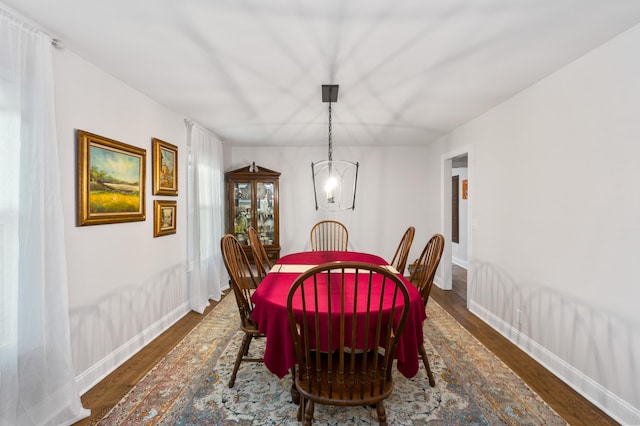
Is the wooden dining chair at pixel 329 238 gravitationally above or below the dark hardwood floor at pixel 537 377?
above

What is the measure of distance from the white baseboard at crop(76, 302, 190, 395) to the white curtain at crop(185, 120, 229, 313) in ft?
1.42

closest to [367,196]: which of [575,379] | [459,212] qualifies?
[459,212]

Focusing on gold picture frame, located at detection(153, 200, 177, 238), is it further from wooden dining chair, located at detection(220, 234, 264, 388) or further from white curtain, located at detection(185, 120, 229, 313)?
wooden dining chair, located at detection(220, 234, 264, 388)

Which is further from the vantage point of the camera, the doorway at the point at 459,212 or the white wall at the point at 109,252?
the doorway at the point at 459,212

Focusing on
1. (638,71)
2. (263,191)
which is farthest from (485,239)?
(263,191)

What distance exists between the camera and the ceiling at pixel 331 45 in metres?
1.60

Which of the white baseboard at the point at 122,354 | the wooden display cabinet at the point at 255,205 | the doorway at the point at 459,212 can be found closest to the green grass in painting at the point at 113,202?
the white baseboard at the point at 122,354

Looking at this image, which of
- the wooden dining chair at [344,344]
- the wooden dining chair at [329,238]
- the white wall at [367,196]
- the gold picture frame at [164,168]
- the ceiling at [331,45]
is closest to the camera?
the wooden dining chair at [344,344]

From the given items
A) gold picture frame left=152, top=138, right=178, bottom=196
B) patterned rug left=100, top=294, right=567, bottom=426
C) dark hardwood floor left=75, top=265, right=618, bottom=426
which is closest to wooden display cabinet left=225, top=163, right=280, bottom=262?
gold picture frame left=152, top=138, right=178, bottom=196

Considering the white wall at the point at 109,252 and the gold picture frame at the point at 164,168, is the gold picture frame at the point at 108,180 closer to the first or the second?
the white wall at the point at 109,252

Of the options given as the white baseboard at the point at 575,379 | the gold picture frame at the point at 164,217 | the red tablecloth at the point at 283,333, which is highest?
the gold picture frame at the point at 164,217

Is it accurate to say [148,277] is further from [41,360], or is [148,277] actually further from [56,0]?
[56,0]

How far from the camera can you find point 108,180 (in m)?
2.39

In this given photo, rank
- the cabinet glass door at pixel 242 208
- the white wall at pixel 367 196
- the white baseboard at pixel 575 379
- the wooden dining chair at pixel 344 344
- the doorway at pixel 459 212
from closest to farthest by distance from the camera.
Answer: the wooden dining chair at pixel 344 344 → the white baseboard at pixel 575 379 → the cabinet glass door at pixel 242 208 → the white wall at pixel 367 196 → the doorway at pixel 459 212
